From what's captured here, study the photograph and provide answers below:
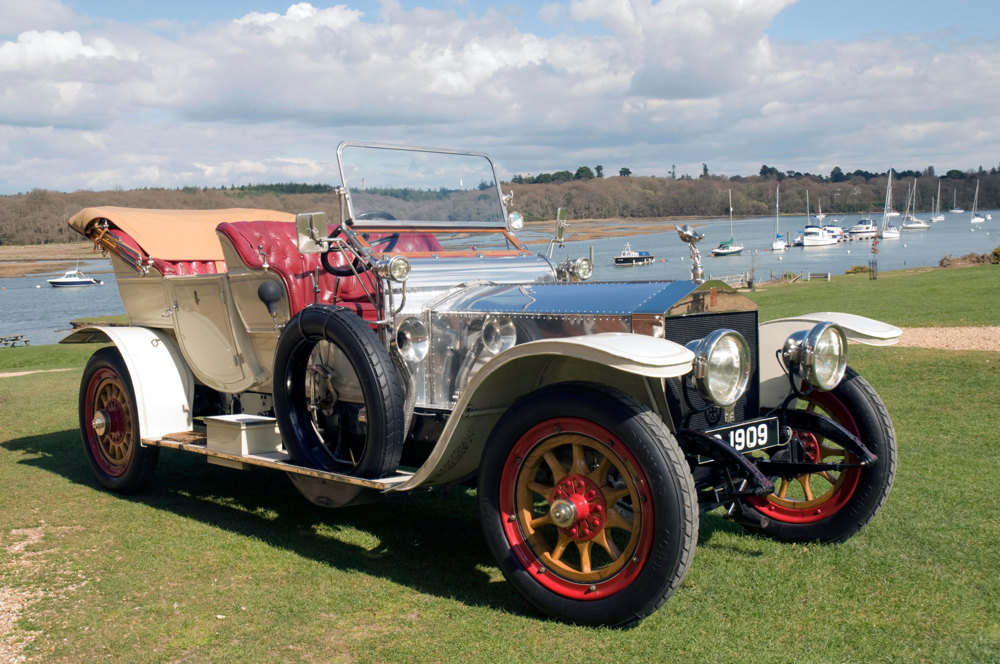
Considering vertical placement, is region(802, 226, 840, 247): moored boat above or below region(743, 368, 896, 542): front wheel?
below

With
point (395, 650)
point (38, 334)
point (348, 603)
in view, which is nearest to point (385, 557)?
point (348, 603)

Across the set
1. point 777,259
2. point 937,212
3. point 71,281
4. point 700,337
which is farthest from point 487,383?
point 937,212

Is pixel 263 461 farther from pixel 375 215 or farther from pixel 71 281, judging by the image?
pixel 71 281

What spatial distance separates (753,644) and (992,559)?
5.84ft

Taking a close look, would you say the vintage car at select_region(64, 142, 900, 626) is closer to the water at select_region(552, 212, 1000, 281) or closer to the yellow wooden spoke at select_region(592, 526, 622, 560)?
the yellow wooden spoke at select_region(592, 526, 622, 560)

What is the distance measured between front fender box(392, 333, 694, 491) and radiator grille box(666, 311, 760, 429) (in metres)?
0.18

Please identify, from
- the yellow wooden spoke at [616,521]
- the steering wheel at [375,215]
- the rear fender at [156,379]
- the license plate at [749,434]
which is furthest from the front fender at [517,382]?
the rear fender at [156,379]

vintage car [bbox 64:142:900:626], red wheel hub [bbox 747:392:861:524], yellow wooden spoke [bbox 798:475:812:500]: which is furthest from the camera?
yellow wooden spoke [bbox 798:475:812:500]

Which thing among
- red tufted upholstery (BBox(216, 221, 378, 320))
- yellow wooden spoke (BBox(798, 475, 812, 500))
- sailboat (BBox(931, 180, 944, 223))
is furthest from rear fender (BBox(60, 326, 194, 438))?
sailboat (BBox(931, 180, 944, 223))

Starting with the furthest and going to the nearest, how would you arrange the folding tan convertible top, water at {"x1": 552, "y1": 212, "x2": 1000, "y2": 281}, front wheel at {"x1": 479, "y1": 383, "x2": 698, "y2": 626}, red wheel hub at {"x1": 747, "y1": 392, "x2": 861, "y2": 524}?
water at {"x1": 552, "y1": 212, "x2": 1000, "y2": 281}
the folding tan convertible top
red wheel hub at {"x1": 747, "y1": 392, "x2": 861, "y2": 524}
front wheel at {"x1": 479, "y1": 383, "x2": 698, "y2": 626}

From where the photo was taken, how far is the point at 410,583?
14.6 feet

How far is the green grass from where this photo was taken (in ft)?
55.1

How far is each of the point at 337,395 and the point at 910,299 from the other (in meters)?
19.3

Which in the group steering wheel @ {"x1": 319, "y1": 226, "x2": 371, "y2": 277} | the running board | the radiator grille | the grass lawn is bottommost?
the grass lawn
